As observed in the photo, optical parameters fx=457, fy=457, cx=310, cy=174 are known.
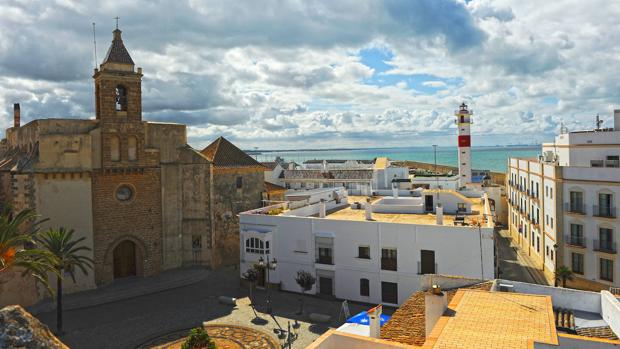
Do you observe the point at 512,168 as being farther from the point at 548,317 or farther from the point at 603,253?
the point at 548,317

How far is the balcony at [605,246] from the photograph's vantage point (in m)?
26.0

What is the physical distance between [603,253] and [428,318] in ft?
67.5

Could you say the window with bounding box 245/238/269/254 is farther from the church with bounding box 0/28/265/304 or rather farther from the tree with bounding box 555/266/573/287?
the tree with bounding box 555/266/573/287

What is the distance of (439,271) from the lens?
23156mm

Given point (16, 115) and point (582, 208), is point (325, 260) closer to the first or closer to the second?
point (582, 208)

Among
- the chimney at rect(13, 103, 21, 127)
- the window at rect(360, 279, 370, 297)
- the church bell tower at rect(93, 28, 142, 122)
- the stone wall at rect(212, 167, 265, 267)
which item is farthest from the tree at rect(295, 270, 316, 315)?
the chimney at rect(13, 103, 21, 127)

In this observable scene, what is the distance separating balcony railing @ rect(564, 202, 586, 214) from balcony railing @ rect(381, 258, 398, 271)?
12.3m

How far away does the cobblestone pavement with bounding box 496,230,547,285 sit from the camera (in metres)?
30.4

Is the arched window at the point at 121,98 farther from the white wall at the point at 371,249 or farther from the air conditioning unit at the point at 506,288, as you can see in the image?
the air conditioning unit at the point at 506,288

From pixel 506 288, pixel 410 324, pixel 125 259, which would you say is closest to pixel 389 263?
pixel 506 288

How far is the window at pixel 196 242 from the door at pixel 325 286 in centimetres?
1029

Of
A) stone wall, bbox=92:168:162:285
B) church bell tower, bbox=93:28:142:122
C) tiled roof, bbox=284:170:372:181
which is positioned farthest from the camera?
tiled roof, bbox=284:170:372:181

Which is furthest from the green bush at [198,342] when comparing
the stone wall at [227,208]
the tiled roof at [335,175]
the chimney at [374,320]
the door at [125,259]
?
the tiled roof at [335,175]

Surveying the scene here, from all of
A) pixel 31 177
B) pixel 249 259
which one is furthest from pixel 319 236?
pixel 31 177
